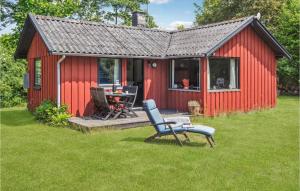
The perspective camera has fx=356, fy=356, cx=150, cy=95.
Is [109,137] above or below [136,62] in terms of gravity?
below

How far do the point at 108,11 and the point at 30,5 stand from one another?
11900 mm

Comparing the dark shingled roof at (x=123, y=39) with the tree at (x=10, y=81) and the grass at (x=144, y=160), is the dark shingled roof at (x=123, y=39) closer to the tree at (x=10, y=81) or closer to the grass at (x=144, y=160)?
the tree at (x=10, y=81)

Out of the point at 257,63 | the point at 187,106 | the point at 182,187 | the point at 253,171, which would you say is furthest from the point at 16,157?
the point at 257,63

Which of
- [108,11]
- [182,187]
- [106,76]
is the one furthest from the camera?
[108,11]

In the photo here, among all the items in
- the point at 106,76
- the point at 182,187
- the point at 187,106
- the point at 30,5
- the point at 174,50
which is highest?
the point at 30,5

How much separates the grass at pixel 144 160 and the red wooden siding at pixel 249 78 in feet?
10.2

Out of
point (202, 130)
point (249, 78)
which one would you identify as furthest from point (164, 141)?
point (249, 78)

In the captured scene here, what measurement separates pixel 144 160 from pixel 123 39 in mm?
8970

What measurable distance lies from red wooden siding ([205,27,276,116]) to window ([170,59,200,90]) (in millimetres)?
1087

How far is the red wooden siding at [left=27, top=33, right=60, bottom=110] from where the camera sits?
46.3ft

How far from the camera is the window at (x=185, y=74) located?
15539mm

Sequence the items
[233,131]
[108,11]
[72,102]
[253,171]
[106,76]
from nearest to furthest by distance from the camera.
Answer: [253,171], [233,131], [72,102], [106,76], [108,11]

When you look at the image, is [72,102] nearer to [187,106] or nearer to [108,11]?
[187,106]

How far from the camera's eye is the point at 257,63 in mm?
16750
